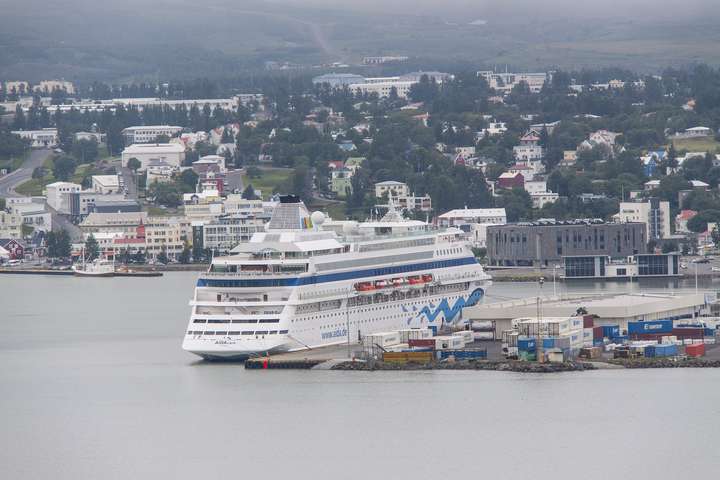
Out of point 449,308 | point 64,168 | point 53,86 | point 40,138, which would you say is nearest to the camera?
point 449,308

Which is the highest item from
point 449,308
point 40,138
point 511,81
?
point 511,81

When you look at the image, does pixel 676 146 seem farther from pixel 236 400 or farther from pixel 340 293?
pixel 236 400

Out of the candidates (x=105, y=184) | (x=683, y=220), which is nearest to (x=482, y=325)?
(x=683, y=220)

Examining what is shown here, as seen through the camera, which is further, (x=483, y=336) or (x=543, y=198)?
(x=543, y=198)

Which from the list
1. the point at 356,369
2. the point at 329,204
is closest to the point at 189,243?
the point at 329,204

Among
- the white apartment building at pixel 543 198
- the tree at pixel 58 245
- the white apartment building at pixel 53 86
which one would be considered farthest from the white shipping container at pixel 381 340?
the white apartment building at pixel 53 86

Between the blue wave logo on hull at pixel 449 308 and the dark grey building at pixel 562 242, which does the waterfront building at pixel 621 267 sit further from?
the blue wave logo on hull at pixel 449 308

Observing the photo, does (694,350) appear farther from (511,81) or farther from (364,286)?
(511,81)

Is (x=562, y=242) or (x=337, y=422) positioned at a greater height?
(x=562, y=242)

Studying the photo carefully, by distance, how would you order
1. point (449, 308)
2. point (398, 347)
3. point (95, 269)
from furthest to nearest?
point (95, 269)
point (449, 308)
point (398, 347)
